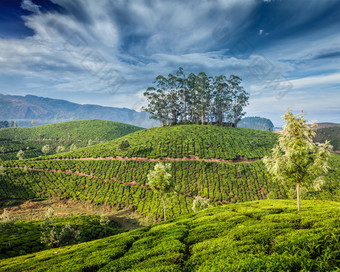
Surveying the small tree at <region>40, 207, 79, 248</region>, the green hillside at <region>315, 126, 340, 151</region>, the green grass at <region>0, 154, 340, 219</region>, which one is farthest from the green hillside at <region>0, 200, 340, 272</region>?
the green hillside at <region>315, 126, 340, 151</region>

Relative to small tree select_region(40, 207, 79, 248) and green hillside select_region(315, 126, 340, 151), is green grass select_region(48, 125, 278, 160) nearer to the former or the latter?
small tree select_region(40, 207, 79, 248)

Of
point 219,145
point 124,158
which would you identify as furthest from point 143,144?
point 219,145

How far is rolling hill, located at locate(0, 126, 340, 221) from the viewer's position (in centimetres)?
5191

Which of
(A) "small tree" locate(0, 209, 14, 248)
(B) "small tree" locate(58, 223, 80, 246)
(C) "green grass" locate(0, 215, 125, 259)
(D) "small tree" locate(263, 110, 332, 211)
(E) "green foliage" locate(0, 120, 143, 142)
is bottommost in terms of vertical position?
(C) "green grass" locate(0, 215, 125, 259)

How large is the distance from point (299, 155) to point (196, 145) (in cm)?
6186

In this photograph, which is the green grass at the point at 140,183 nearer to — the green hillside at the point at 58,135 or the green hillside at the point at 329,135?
the green hillside at the point at 58,135

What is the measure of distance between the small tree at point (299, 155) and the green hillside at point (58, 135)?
5610 inches

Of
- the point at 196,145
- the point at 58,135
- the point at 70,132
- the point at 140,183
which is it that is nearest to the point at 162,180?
the point at 140,183

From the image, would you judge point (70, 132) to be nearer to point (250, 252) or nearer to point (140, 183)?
point (140, 183)

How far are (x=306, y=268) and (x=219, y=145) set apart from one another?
7619cm

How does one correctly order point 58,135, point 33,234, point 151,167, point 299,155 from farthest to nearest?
1. point 58,135
2. point 151,167
3. point 33,234
4. point 299,155

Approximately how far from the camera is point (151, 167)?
68.1 m

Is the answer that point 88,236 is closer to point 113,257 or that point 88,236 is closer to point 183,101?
point 113,257

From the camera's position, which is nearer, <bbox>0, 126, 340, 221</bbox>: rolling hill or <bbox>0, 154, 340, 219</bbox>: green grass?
<bbox>0, 154, 340, 219</bbox>: green grass
